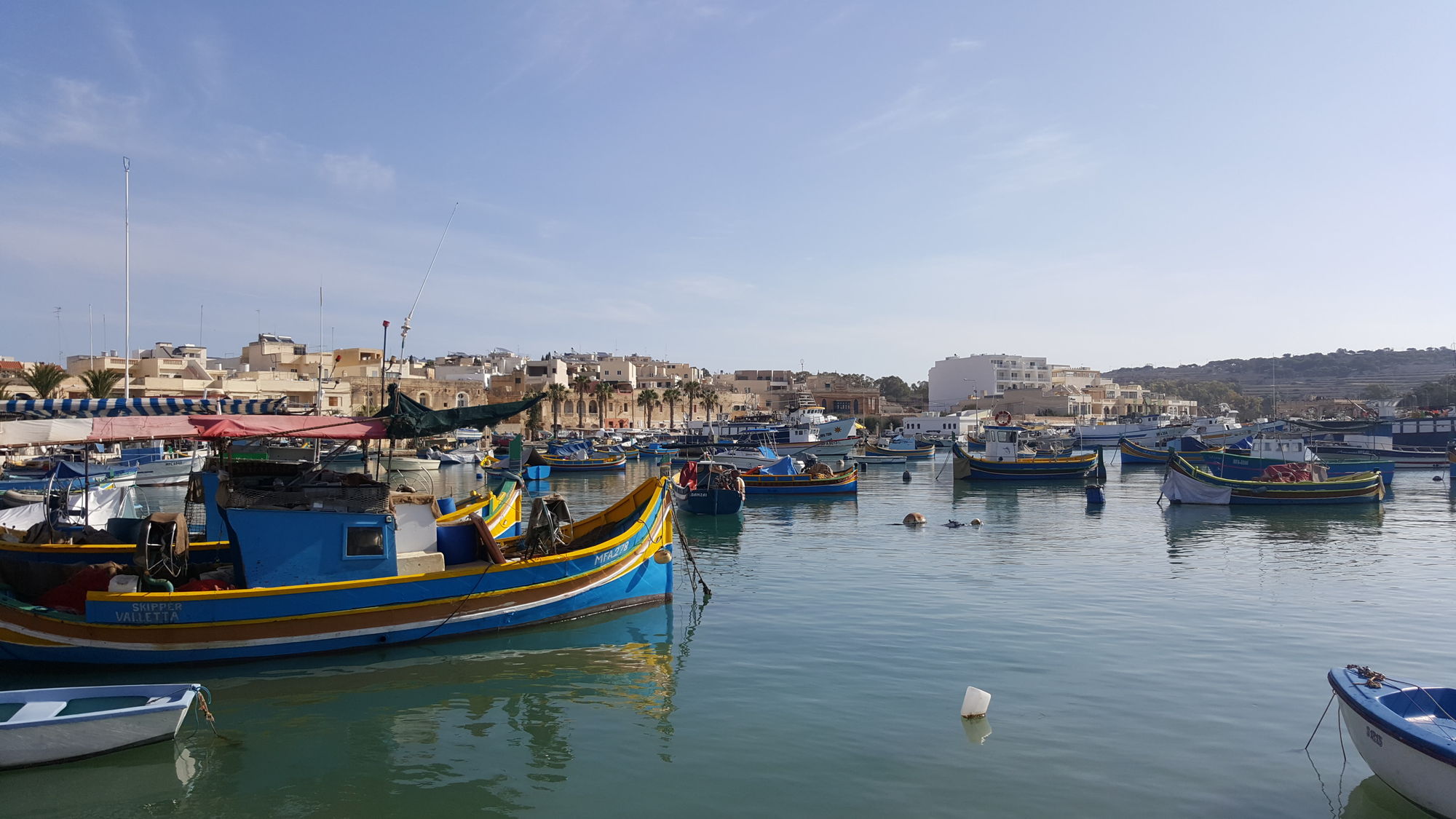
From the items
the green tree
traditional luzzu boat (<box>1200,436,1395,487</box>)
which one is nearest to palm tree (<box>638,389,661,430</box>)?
the green tree

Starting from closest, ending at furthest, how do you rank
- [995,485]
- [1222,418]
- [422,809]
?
[422,809], [995,485], [1222,418]

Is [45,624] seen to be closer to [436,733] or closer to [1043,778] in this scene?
[436,733]

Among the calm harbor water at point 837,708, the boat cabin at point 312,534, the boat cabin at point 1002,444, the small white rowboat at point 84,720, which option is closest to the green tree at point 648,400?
the boat cabin at point 1002,444

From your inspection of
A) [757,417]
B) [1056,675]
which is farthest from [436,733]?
[757,417]

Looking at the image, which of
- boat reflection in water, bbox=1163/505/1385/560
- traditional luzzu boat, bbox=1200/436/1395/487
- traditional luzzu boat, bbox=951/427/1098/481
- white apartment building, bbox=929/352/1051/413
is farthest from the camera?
white apartment building, bbox=929/352/1051/413

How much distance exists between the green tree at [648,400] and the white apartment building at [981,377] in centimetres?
4301

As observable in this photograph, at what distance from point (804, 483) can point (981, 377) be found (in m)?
96.5

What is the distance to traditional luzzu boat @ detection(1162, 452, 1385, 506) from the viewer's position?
35969 mm

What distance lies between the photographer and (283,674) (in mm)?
12633

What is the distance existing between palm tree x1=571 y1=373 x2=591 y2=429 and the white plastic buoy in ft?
300

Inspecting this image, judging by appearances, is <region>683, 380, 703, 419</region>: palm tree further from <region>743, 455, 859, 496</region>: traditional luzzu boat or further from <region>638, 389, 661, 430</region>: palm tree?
<region>743, 455, 859, 496</region>: traditional luzzu boat

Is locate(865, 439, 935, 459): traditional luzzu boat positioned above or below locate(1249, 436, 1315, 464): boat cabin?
below

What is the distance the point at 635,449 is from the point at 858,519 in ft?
169

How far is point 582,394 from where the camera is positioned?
331 ft
